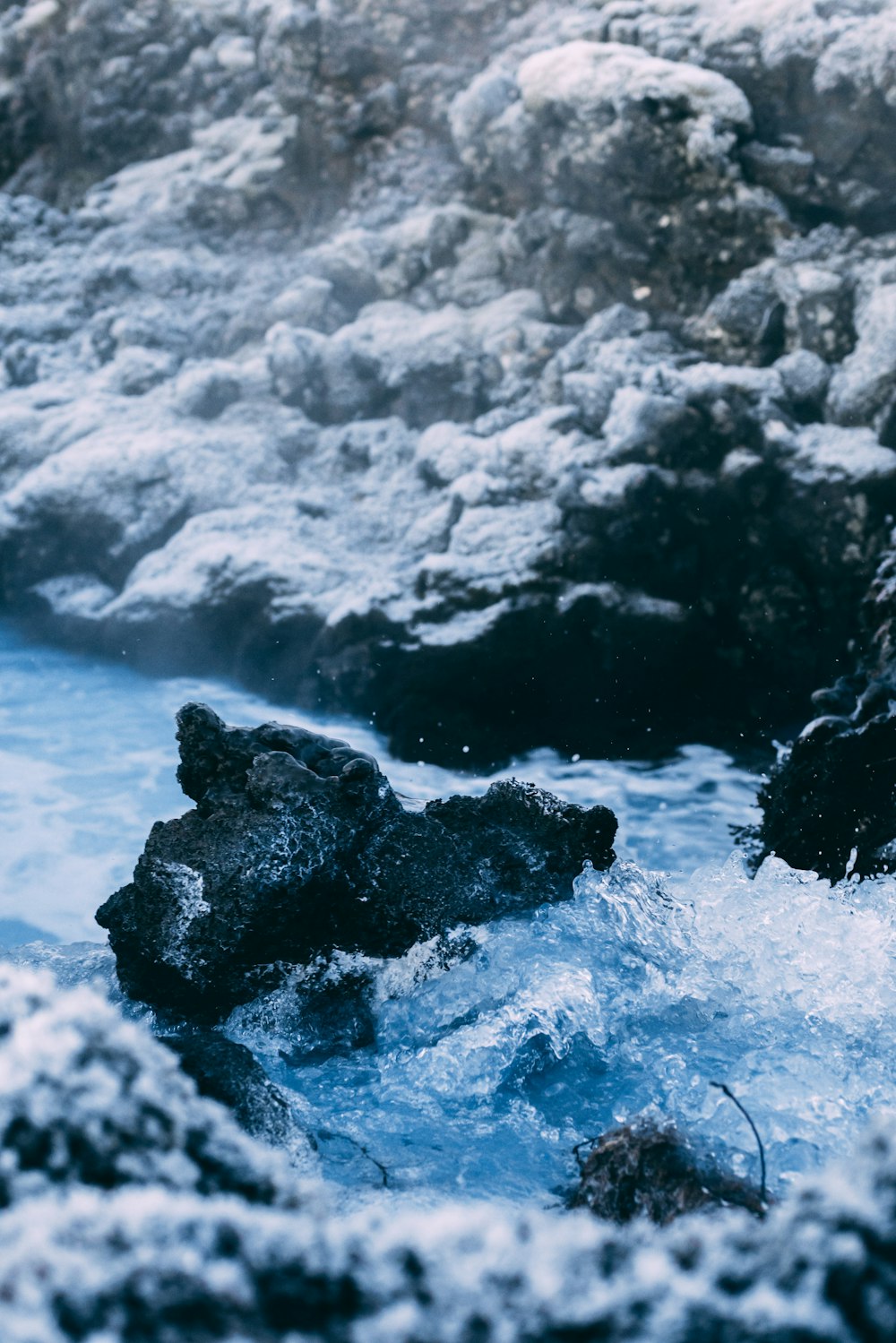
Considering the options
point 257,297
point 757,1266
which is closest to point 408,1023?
point 757,1266

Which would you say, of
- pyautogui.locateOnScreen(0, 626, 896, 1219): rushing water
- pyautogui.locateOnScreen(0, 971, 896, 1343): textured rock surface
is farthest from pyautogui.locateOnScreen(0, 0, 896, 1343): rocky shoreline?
pyautogui.locateOnScreen(0, 626, 896, 1219): rushing water

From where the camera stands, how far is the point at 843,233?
903 cm

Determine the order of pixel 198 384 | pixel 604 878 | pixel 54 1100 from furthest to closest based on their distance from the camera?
pixel 198 384, pixel 604 878, pixel 54 1100

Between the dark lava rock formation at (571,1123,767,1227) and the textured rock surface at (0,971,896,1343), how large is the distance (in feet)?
4.90

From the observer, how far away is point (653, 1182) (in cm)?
264

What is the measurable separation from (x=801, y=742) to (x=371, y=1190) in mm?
3084

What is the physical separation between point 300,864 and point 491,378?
731cm

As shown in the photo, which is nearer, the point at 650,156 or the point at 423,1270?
the point at 423,1270

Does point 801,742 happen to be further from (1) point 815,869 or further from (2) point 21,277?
(2) point 21,277

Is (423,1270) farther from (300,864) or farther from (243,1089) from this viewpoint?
(300,864)

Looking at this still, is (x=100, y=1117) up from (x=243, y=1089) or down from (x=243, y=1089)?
up

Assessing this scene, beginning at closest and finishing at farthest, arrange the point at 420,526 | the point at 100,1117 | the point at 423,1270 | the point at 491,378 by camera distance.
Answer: the point at 423,1270 → the point at 100,1117 → the point at 420,526 → the point at 491,378

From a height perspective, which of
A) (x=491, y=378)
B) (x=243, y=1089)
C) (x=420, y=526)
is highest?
(x=491, y=378)

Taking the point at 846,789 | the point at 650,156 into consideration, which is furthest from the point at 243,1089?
the point at 650,156
